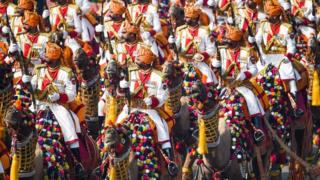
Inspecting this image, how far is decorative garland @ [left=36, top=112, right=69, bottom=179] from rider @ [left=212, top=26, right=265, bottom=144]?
10.7 feet

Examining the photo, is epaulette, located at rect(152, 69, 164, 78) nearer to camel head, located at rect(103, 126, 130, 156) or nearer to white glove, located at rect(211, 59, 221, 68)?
white glove, located at rect(211, 59, 221, 68)

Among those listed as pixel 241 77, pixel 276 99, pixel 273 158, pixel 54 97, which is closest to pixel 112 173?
pixel 54 97

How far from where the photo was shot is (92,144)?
695 inches

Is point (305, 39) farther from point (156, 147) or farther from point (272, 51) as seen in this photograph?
point (156, 147)

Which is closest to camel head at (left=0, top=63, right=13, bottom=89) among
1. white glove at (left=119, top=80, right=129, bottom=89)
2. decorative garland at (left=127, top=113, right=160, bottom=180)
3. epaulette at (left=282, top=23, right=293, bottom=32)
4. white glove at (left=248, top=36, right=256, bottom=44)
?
white glove at (left=119, top=80, right=129, bottom=89)

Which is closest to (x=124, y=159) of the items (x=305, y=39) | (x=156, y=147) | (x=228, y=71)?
(x=156, y=147)

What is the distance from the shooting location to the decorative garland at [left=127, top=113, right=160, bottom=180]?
15.9 m

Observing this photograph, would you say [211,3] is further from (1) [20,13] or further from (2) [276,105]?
(2) [276,105]

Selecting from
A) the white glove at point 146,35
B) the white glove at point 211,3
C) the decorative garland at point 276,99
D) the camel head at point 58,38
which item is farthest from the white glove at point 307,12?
the camel head at point 58,38

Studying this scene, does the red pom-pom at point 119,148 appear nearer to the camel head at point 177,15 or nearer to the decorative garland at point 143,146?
the decorative garland at point 143,146

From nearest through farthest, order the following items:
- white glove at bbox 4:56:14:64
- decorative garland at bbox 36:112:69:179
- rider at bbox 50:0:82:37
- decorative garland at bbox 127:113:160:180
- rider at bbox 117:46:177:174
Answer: decorative garland at bbox 36:112:69:179 → decorative garland at bbox 127:113:160:180 → rider at bbox 117:46:177:174 → white glove at bbox 4:56:14:64 → rider at bbox 50:0:82:37

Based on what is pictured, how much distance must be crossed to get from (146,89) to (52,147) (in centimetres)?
222

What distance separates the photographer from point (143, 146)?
16141 millimetres

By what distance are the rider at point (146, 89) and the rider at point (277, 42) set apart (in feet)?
11.0
